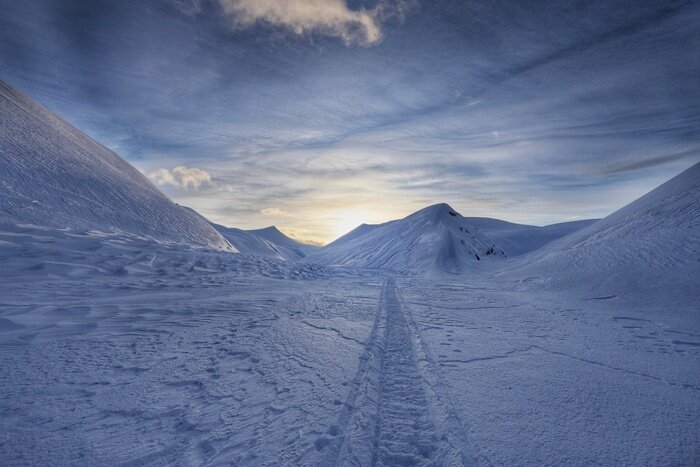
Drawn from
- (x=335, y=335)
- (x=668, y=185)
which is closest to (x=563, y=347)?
(x=335, y=335)

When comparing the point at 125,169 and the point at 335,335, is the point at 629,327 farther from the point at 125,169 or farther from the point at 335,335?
the point at 125,169

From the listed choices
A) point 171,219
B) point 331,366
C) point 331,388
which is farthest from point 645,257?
point 171,219

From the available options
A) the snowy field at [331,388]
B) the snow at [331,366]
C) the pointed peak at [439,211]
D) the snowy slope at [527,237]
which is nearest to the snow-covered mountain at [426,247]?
the pointed peak at [439,211]

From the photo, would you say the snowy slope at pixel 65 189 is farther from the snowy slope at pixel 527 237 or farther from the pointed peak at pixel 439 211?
the snowy slope at pixel 527 237

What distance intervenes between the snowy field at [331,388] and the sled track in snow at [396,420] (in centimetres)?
2

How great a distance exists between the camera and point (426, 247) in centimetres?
3103

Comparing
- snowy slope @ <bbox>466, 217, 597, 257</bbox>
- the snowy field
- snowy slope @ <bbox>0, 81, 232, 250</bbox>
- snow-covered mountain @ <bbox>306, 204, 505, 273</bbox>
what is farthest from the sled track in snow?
snowy slope @ <bbox>466, 217, 597, 257</bbox>

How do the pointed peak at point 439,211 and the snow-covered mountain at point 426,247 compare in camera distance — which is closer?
the snow-covered mountain at point 426,247

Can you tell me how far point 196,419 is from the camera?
279 centimetres

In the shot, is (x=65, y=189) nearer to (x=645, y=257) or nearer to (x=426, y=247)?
(x=645, y=257)

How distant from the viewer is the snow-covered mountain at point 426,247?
27.6 meters

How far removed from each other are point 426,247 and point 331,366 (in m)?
28.2

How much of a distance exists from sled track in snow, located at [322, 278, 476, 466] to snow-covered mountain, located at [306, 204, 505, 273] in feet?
68.7

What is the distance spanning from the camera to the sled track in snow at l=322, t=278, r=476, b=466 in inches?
95.0
